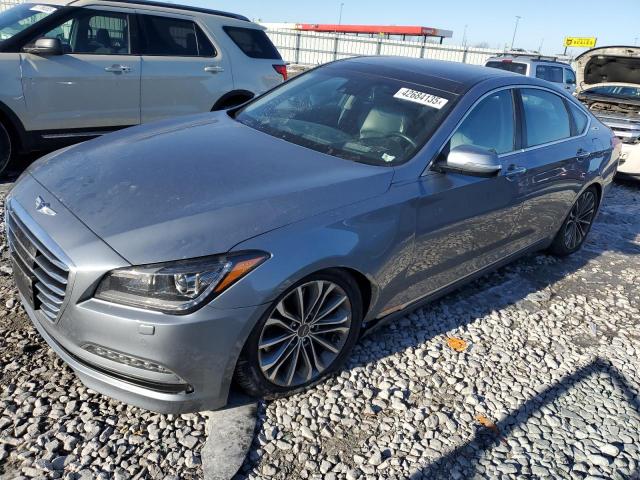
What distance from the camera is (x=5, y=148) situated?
5277 mm

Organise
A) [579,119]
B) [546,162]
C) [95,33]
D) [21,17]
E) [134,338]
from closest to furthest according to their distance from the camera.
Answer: [134,338] → [546,162] → [579,119] → [21,17] → [95,33]

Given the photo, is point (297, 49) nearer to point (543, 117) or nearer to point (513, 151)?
point (543, 117)

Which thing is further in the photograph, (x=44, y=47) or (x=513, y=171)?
(x=44, y=47)

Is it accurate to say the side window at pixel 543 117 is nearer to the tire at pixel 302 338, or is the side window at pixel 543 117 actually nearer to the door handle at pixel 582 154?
the door handle at pixel 582 154

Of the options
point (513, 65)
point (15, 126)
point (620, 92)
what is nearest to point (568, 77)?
point (513, 65)

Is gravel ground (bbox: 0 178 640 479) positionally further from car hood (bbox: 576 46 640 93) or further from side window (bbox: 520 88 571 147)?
car hood (bbox: 576 46 640 93)

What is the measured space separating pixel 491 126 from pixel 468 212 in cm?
68

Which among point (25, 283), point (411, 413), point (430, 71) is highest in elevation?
point (430, 71)

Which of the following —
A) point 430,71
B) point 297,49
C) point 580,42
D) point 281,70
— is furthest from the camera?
point 580,42

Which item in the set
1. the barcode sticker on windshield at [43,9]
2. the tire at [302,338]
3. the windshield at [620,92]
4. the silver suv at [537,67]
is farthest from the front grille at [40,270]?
the silver suv at [537,67]

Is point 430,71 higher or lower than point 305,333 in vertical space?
higher

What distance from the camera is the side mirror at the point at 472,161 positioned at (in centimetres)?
298

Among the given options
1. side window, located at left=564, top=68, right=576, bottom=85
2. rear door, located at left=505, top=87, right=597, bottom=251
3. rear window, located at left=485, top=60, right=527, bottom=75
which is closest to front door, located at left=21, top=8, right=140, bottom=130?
rear door, located at left=505, top=87, right=597, bottom=251

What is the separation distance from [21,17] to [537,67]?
12356mm
